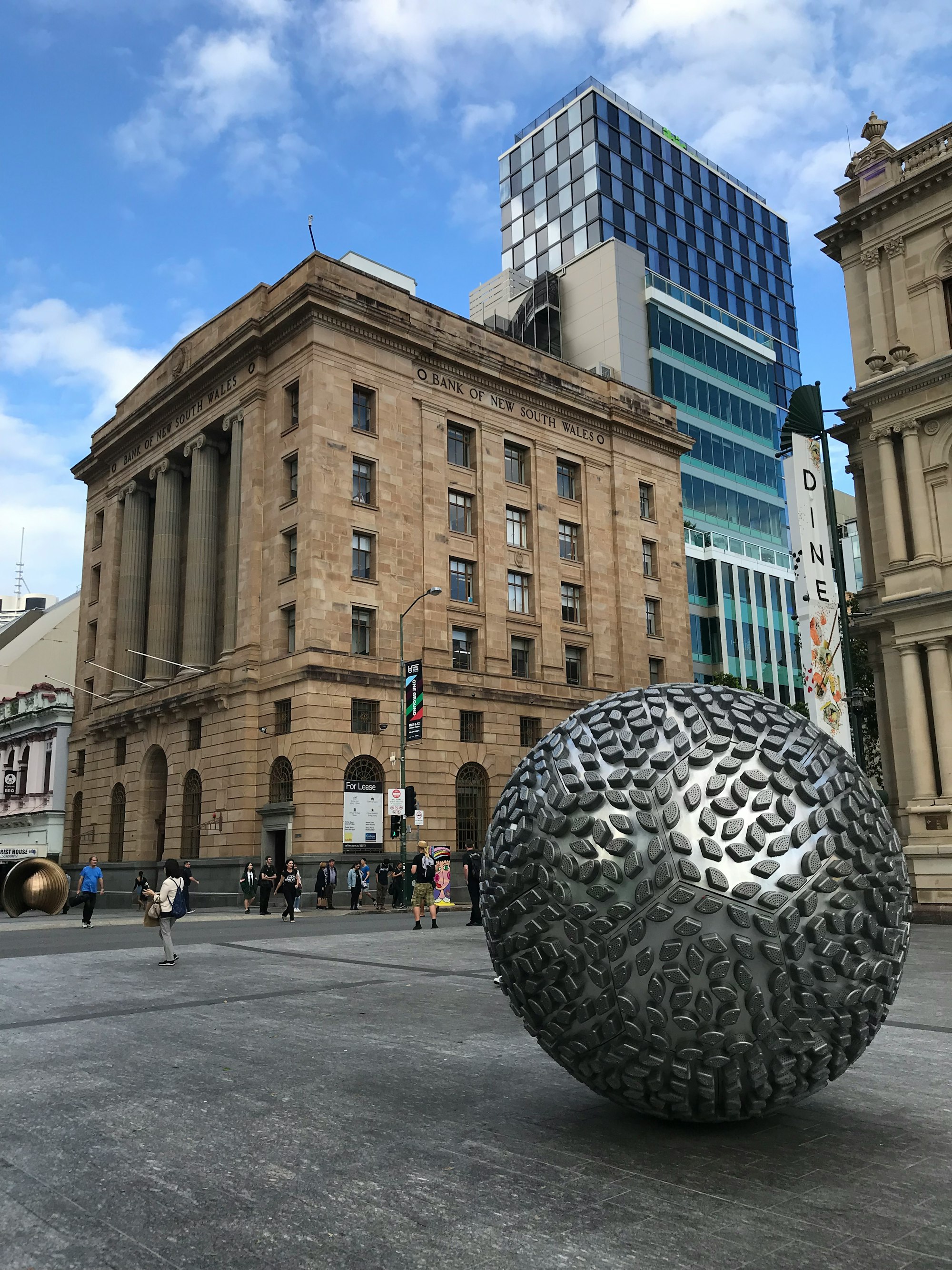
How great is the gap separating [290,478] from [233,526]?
15.1 ft

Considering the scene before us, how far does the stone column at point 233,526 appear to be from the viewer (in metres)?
43.3

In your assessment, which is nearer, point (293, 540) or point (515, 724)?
point (293, 540)

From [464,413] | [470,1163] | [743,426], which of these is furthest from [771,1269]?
[743,426]

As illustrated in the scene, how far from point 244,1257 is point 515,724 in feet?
135

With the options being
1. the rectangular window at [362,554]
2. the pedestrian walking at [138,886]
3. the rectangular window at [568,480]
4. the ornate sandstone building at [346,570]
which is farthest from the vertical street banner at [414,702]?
the rectangular window at [568,480]

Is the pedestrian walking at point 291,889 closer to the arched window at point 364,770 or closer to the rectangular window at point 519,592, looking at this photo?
the arched window at point 364,770

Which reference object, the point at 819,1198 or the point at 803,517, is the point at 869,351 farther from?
the point at 819,1198

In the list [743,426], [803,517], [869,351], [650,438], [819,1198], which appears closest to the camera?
[819,1198]

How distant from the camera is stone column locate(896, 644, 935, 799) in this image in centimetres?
2538

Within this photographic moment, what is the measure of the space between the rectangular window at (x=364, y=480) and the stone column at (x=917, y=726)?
23.2 metres

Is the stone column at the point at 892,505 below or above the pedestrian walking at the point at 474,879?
above

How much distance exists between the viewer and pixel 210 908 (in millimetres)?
39250

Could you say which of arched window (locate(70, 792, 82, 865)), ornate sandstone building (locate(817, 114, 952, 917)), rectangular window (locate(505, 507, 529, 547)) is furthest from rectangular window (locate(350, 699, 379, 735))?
arched window (locate(70, 792, 82, 865))

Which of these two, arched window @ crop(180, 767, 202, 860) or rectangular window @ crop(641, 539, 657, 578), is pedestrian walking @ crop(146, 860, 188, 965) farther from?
rectangular window @ crop(641, 539, 657, 578)
